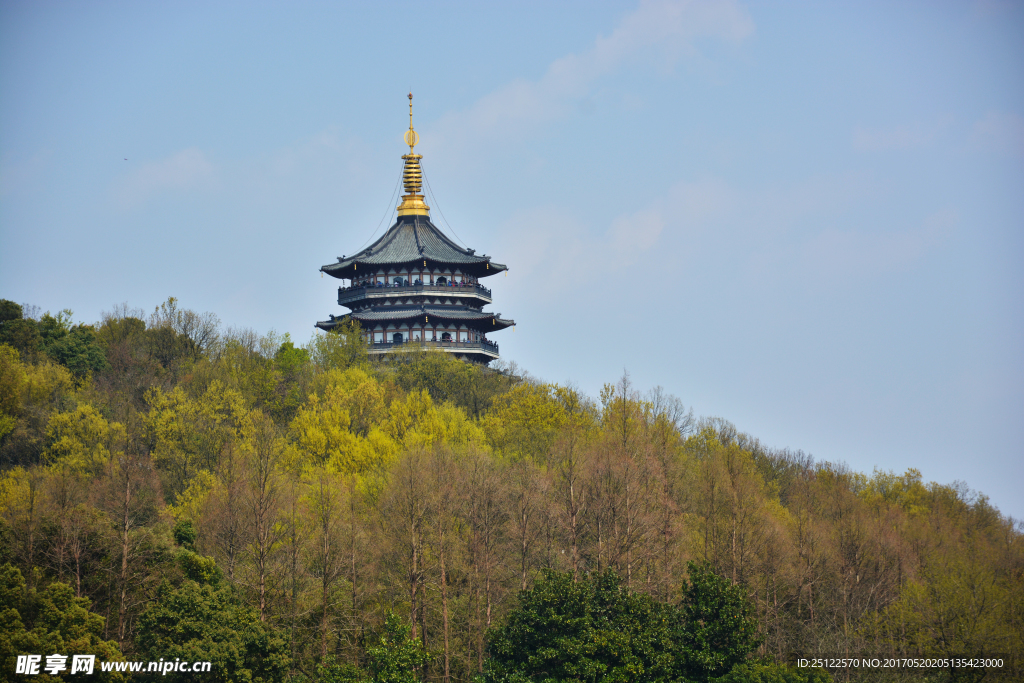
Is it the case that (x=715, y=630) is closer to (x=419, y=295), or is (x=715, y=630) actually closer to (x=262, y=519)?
(x=262, y=519)

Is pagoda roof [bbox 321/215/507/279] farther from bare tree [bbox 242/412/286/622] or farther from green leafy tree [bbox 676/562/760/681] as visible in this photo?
green leafy tree [bbox 676/562/760/681]

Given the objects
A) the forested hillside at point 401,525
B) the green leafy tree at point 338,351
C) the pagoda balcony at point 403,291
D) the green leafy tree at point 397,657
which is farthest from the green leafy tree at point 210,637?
the pagoda balcony at point 403,291

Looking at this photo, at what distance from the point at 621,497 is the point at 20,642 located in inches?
742

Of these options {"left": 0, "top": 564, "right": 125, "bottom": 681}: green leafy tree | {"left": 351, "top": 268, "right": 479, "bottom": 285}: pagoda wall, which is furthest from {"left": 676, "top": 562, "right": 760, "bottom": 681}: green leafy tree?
{"left": 351, "top": 268, "right": 479, "bottom": 285}: pagoda wall

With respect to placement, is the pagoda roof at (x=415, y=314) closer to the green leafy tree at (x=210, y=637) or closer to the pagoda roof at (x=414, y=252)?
the pagoda roof at (x=414, y=252)

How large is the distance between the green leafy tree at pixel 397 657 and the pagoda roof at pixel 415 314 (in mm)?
33196

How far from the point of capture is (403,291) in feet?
211

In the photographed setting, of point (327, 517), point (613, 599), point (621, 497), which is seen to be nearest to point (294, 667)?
point (327, 517)

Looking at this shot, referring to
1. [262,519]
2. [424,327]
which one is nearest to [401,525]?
[262,519]

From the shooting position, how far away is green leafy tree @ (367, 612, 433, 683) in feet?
97.1

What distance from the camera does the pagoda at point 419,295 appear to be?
210ft

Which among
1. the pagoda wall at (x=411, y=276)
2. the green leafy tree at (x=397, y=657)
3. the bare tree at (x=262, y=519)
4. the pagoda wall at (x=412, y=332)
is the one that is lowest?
the green leafy tree at (x=397, y=657)

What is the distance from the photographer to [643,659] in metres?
30.4

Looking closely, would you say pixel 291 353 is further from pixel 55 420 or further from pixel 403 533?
pixel 403 533
